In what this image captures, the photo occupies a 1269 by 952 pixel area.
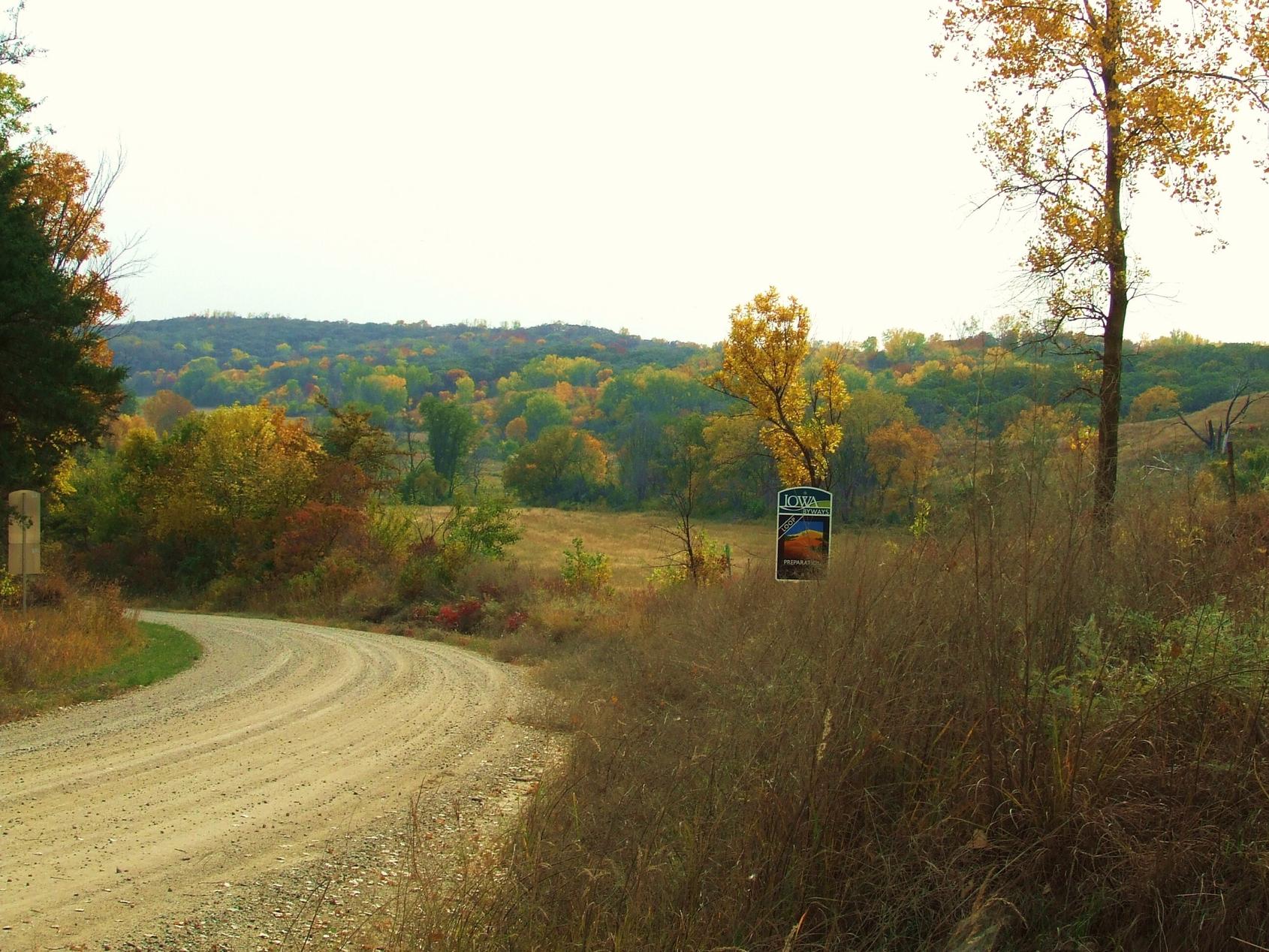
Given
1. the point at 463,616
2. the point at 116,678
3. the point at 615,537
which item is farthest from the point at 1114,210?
the point at 615,537

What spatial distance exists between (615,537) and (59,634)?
51487mm

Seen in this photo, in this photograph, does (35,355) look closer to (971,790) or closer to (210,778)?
(210,778)

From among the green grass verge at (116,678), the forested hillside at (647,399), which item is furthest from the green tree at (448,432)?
the green grass verge at (116,678)

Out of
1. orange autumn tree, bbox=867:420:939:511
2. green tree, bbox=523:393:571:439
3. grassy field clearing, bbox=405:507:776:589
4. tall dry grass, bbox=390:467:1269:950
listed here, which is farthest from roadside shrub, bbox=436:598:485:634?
green tree, bbox=523:393:571:439

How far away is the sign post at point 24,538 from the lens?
17.8 m

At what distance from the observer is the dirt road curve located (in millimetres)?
6629

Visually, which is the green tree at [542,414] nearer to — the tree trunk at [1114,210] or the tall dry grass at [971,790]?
the tree trunk at [1114,210]

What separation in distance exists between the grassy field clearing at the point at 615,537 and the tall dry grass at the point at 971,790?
1964 cm

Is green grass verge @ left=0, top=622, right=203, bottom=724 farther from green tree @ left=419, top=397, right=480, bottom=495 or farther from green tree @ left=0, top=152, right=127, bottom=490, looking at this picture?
green tree @ left=419, top=397, right=480, bottom=495

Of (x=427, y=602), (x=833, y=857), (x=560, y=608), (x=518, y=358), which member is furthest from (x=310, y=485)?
(x=518, y=358)

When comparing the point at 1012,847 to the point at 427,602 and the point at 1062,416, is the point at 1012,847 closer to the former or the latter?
the point at 1062,416

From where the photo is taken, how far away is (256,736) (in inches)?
475

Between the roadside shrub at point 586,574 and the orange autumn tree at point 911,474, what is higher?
the orange autumn tree at point 911,474

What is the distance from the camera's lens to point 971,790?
4.46m
